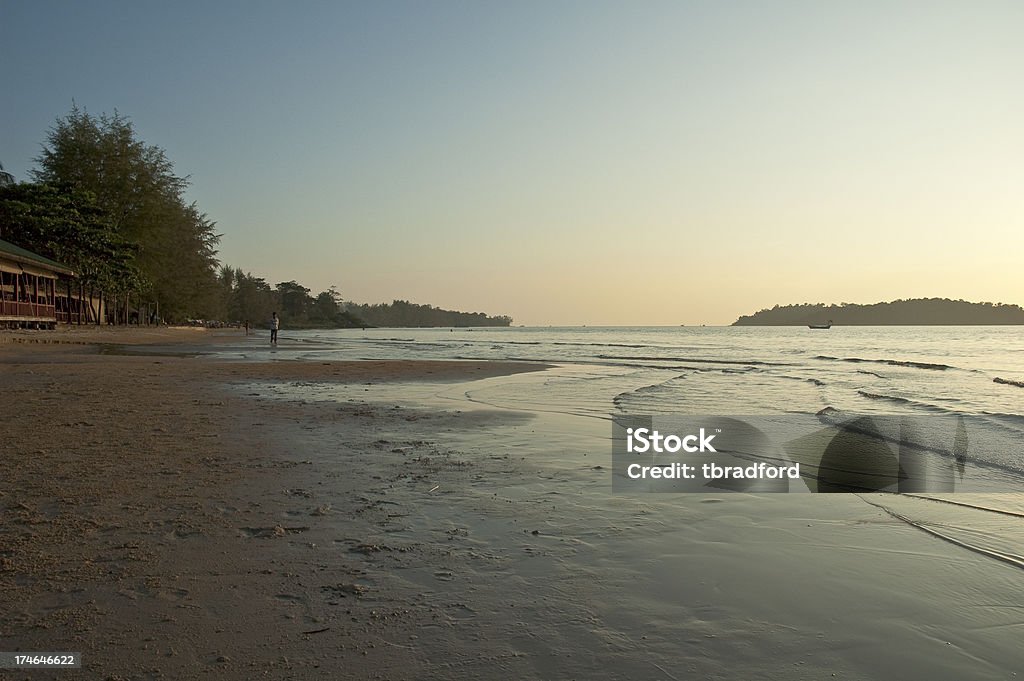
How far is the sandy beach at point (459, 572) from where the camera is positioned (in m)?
2.76

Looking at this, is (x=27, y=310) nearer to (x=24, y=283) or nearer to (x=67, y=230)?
(x=24, y=283)

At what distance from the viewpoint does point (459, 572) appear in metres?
3.76

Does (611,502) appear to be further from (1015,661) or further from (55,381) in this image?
(55,381)

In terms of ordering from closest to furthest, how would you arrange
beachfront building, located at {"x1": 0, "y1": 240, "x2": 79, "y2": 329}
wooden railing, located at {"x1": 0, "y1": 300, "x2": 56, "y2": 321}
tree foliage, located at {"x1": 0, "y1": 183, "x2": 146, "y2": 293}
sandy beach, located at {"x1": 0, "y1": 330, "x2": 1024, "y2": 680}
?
sandy beach, located at {"x1": 0, "y1": 330, "x2": 1024, "y2": 680}
beachfront building, located at {"x1": 0, "y1": 240, "x2": 79, "y2": 329}
wooden railing, located at {"x1": 0, "y1": 300, "x2": 56, "y2": 321}
tree foliage, located at {"x1": 0, "y1": 183, "x2": 146, "y2": 293}

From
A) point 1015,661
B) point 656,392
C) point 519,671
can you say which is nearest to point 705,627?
point 519,671

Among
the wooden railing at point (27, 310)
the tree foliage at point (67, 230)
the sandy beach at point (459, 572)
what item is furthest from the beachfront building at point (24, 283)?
the sandy beach at point (459, 572)

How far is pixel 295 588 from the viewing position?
3416 mm

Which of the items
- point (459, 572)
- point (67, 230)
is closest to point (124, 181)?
point (67, 230)

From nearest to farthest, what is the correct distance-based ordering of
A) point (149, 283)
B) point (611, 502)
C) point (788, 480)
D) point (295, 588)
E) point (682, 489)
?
1. point (295, 588)
2. point (611, 502)
3. point (682, 489)
4. point (788, 480)
5. point (149, 283)

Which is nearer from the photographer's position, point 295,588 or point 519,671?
point 519,671

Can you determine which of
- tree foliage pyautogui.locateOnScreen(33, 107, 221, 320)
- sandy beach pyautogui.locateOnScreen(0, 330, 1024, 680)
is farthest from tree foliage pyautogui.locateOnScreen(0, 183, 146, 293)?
sandy beach pyautogui.locateOnScreen(0, 330, 1024, 680)

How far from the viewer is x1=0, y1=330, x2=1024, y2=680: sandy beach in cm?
276

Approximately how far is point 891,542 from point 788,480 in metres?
2.04

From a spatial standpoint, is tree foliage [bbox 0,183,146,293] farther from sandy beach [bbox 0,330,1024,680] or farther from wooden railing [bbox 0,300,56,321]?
sandy beach [bbox 0,330,1024,680]
